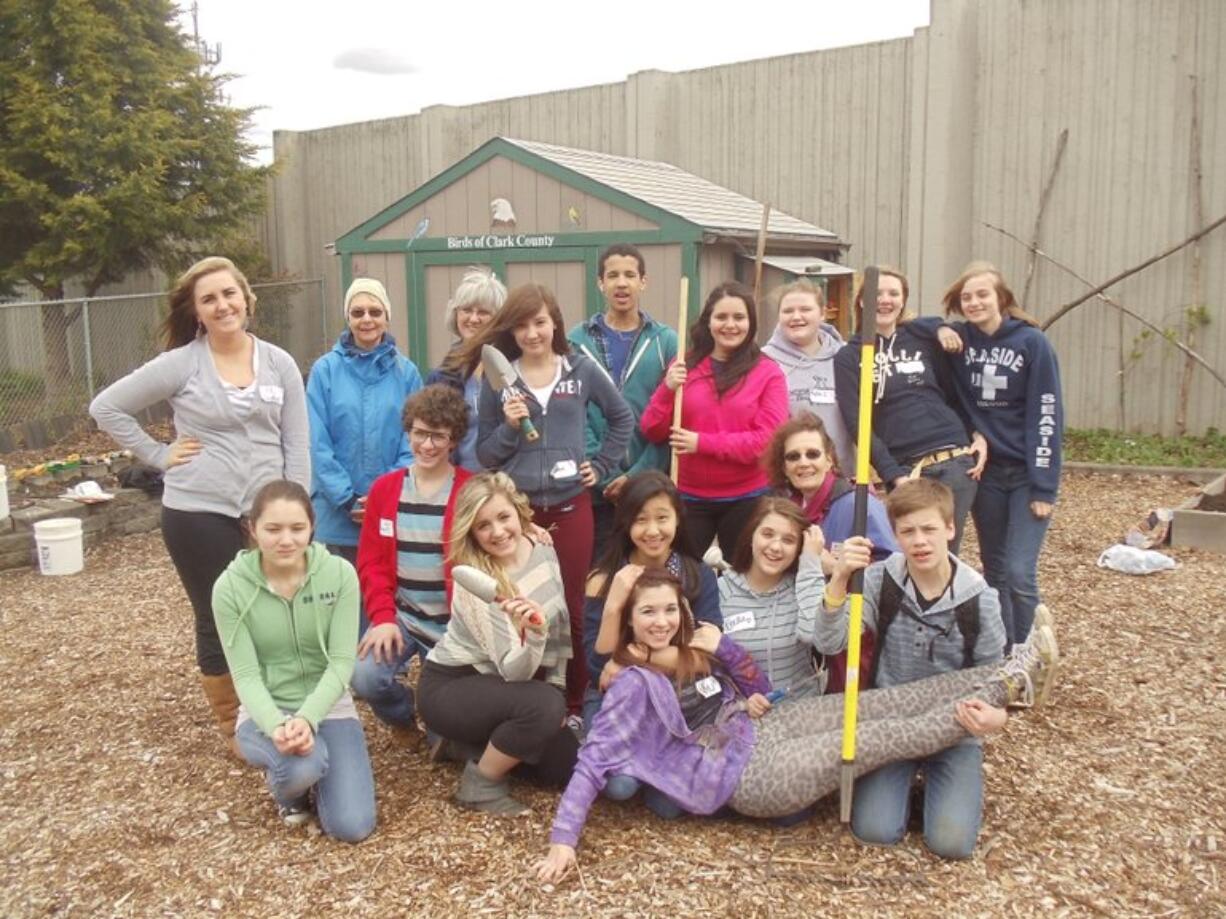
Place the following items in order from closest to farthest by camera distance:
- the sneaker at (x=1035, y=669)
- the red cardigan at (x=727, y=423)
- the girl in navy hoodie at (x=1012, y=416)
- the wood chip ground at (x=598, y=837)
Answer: the wood chip ground at (x=598, y=837), the sneaker at (x=1035, y=669), the red cardigan at (x=727, y=423), the girl in navy hoodie at (x=1012, y=416)

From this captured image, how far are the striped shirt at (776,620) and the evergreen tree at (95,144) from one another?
9.81 metres

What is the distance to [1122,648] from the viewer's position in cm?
482

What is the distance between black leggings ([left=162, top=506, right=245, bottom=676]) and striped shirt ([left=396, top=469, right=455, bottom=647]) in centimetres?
53

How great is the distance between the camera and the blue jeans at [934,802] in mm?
3037

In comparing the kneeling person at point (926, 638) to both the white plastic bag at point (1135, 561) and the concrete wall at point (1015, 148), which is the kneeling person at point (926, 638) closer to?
the white plastic bag at point (1135, 561)

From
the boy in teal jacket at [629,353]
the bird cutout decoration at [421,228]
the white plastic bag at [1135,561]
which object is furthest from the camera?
the bird cutout decoration at [421,228]

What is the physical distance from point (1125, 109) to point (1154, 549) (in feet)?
15.3

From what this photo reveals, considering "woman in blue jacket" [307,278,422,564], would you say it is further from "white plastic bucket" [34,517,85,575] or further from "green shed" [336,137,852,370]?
"green shed" [336,137,852,370]

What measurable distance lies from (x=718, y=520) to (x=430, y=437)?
116 centimetres

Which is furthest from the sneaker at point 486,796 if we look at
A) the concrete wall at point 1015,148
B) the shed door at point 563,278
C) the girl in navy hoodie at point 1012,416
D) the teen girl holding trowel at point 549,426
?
the concrete wall at point 1015,148

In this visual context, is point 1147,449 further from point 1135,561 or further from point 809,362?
point 809,362

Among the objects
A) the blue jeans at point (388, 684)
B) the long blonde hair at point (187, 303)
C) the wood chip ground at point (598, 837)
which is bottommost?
the wood chip ground at point (598, 837)

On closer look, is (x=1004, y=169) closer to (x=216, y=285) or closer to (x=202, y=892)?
(x=216, y=285)

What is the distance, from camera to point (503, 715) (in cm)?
328
